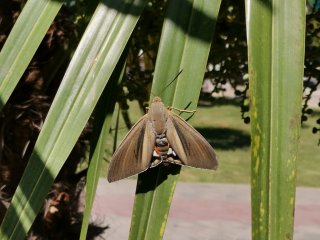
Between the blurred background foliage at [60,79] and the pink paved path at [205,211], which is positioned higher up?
the blurred background foliage at [60,79]

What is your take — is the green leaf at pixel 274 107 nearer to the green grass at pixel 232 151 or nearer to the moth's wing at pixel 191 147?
the moth's wing at pixel 191 147

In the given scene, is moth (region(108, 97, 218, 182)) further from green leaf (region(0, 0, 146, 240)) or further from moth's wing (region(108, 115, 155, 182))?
green leaf (region(0, 0, 146, 240))

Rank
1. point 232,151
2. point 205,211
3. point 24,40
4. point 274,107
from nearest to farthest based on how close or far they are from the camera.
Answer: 1. point 274,107
2. point 24,40
3. point 205,211
4. point 232,151

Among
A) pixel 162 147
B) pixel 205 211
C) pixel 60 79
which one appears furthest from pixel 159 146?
pixel 205 211

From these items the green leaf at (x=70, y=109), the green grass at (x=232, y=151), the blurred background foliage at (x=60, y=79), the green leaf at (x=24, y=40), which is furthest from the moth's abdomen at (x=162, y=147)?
the green grass at (x=232, y=151)

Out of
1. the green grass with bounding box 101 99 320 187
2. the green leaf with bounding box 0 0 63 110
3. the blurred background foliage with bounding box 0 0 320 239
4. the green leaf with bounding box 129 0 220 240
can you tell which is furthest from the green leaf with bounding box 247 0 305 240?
the green grass with bounding box 101 99 320 187

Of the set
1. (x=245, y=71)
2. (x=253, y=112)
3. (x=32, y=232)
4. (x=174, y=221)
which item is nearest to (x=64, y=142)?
(x=253, y=112)

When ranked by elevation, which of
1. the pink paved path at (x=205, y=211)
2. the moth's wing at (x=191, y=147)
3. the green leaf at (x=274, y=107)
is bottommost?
the pink paved path at (x=205, y=211)

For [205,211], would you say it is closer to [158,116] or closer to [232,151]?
[232,151]
